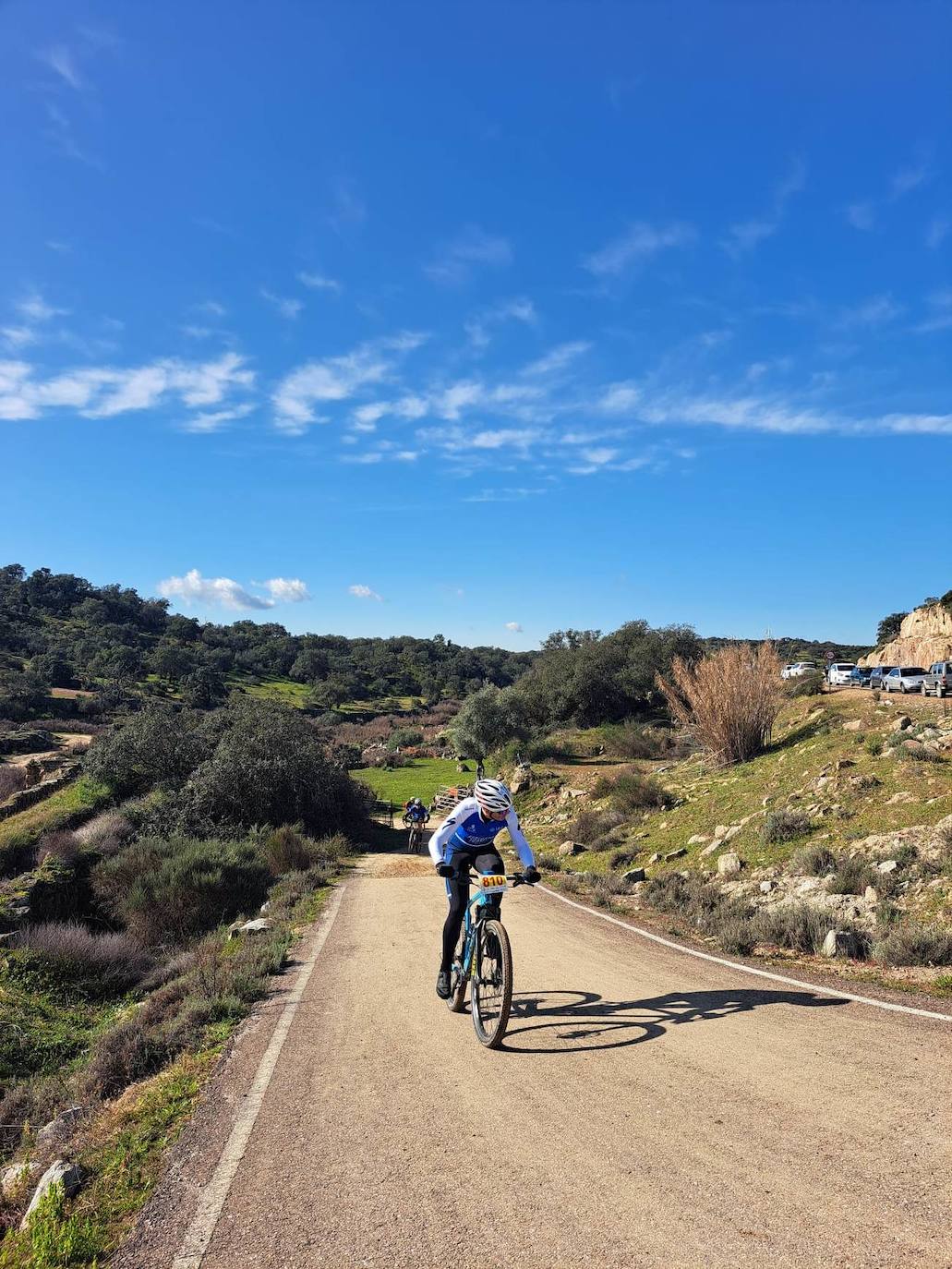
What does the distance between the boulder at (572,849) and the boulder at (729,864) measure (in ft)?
19.9

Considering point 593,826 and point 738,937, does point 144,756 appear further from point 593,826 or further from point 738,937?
point 738,937

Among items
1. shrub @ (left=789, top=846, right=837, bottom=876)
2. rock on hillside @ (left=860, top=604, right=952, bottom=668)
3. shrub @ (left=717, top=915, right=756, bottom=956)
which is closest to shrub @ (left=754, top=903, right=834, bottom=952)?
shrub @ (left=717, top=915, right=756, bottom=956)

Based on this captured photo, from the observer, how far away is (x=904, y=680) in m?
36.9

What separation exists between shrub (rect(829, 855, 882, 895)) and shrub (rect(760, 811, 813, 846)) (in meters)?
2.13

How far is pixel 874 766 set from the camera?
1407 cm

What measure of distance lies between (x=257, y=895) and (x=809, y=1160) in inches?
550

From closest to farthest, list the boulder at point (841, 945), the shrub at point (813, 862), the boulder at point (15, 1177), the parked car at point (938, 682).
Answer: the boulder at point (15, 1177) < the boulder at point (841, 945) < the shrub at point (813, 862) < the parked car at point (938, 682)

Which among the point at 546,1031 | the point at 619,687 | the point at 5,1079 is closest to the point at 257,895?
the point at 5,1079

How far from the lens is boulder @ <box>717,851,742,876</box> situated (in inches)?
500

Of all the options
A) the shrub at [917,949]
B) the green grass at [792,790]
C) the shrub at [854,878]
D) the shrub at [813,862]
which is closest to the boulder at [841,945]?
the shrub at [917,949]

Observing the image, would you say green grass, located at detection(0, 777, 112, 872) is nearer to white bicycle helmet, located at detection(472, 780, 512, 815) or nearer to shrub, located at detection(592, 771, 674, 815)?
shrub, located at detection(592, 771, 674, 815)

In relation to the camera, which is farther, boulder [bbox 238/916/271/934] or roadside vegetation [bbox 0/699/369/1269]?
boulder [bbox 238/916/271/934]

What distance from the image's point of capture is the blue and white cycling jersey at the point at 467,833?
6.29 metres

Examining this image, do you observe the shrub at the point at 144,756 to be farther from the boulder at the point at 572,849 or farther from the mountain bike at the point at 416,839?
the boulder at the point at 572,849
